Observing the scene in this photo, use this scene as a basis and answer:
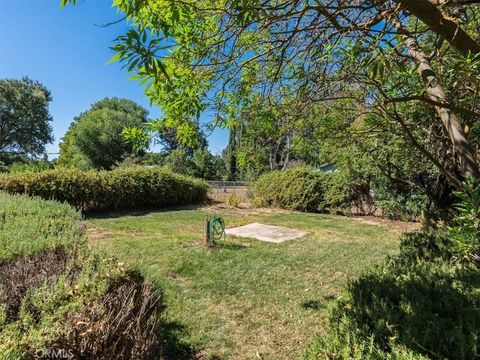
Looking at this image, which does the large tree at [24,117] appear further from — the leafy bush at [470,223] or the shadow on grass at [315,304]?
the leafy bush at [470,223]

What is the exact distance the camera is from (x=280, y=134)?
3.41 m

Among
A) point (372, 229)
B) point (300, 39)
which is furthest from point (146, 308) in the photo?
point (372, 229)

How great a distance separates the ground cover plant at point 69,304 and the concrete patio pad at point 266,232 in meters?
4.82

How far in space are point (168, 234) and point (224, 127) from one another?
5.31 meters

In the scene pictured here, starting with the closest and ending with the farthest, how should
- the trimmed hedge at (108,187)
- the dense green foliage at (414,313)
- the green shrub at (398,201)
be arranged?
1. the dense green foliage at (414,313)
2. the green shrub at (398,201)
3. the trimmed hedge at (108,187)

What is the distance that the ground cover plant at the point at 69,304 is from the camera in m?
1.49

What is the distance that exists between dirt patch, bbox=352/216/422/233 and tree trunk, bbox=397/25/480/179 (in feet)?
24.3

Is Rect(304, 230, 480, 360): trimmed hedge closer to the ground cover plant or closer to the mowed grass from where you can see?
the mowed grass

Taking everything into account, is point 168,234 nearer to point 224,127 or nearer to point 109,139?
point 224,127

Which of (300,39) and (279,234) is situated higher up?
(300,39)

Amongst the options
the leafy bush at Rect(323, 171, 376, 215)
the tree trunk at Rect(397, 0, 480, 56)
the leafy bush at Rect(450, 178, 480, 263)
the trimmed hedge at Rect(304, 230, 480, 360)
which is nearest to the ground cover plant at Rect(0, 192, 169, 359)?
the trimmed hedge at Rect(304, 230, 480, 360)

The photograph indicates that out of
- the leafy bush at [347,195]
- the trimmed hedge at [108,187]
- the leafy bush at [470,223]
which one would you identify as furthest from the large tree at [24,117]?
the leafy bush at [470,223]

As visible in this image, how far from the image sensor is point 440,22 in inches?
56.1

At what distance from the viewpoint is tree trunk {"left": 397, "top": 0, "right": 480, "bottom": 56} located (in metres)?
1.42
